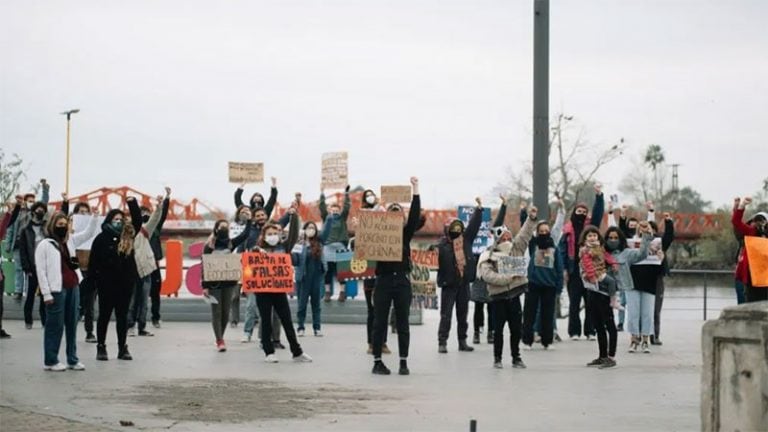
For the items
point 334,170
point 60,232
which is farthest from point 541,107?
point 60,232

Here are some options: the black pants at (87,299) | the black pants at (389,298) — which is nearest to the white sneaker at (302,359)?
the black pants at (389,298)

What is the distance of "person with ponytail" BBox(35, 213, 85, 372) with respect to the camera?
16438 mm

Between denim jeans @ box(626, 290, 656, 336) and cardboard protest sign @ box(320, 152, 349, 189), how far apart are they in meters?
6.87

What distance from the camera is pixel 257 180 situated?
87.2ft

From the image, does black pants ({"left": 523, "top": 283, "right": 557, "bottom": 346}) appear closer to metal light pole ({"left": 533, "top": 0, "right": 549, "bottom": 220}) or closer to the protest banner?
metal light pole ({"left": 533, "top": 0, "right": 549, "bottom": 220})

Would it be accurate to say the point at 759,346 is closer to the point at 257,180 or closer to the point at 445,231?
the point at 445,231

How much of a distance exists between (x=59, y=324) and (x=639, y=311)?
8098 mm

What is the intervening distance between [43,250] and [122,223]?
5.99 feet

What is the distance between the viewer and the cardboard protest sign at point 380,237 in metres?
17.2

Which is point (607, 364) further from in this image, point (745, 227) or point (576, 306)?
point (576, 306)

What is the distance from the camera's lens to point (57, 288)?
1645 cm

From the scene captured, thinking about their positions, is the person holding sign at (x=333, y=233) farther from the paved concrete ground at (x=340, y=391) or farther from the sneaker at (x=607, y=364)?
the sneaker at (x=607, y=364)

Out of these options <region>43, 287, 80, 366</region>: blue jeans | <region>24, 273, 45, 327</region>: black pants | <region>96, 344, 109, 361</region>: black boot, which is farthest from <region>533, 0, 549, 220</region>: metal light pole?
<region>43, 287, 80, 366</region>: blue jeans

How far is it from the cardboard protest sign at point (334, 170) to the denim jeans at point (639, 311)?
6.87 metres
